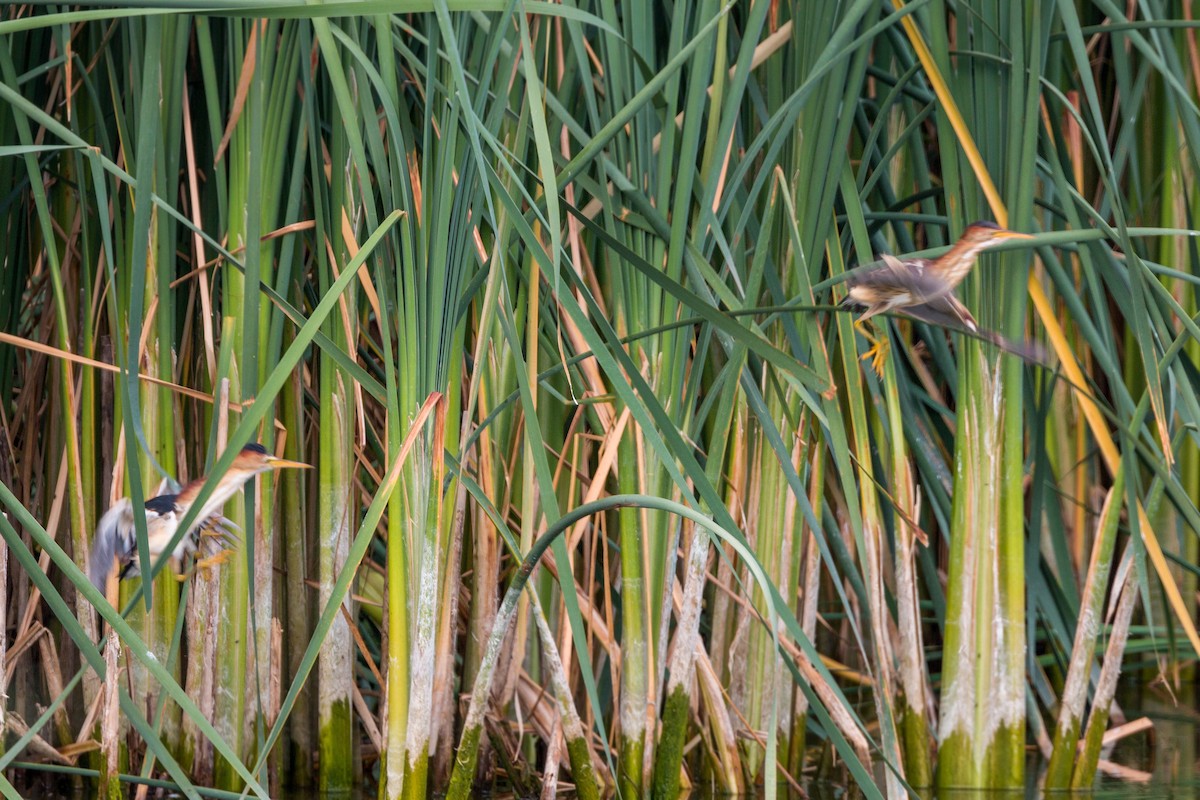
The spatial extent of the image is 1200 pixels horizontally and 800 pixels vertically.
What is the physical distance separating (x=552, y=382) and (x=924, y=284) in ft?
3.36

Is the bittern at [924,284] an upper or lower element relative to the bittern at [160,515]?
upper

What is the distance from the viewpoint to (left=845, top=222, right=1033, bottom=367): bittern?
91.4 inches

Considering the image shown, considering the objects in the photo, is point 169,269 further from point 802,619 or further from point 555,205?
point 802,619

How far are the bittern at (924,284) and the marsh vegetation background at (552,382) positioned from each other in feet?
0.30

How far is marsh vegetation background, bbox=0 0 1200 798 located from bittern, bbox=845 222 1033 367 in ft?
0.30

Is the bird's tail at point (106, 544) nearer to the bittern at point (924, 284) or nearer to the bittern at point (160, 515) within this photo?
the bittern at point (160, 515)

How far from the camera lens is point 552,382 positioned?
10.1 feet

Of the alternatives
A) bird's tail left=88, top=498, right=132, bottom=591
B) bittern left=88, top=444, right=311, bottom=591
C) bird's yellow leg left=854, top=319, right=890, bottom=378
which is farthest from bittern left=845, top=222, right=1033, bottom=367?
bird's tail left=88, top=498, right=132, bottom=591

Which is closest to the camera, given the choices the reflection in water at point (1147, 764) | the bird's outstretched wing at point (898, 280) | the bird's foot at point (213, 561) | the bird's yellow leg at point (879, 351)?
the bird's outstretched wing at point (898, 280)

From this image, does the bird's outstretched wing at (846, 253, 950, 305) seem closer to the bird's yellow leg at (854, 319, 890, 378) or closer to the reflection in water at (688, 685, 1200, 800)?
the bird's yellow leg at (854, 319, 890, 378)

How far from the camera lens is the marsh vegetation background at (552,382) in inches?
96.4

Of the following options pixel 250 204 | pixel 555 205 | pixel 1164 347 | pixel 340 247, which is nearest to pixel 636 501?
pixel 555 205

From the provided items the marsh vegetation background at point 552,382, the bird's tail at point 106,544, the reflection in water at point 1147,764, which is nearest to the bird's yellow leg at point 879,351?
the marsh vegetation background at point 552,382

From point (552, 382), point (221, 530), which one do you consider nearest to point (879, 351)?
point (552, 382)
